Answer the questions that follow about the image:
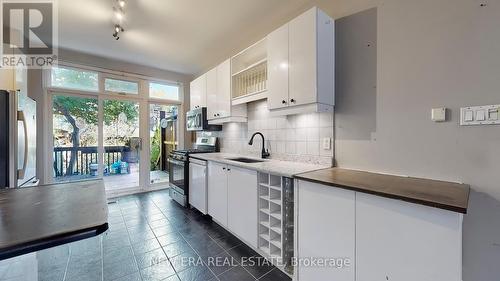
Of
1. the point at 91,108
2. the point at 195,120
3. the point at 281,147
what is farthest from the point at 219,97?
the point at 91,108

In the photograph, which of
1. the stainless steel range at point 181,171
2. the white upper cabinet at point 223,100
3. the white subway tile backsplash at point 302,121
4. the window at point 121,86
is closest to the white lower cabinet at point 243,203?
the white subway tile backsplash at point 302,121

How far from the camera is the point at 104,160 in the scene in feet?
13.1

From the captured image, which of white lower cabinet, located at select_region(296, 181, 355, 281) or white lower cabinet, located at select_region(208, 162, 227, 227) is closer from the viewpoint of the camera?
white lower cabinet, located at select_region(296, 181, 355, 281)

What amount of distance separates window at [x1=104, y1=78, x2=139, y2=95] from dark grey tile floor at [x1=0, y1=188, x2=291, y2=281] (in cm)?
254

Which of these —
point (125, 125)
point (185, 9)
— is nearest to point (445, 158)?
point (185, 9)

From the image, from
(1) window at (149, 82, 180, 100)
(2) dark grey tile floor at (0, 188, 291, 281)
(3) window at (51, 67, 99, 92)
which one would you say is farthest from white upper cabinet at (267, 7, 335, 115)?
(3) window at (51, 67, 99, 92)

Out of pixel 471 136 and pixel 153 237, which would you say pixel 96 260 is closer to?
pixel 153 237

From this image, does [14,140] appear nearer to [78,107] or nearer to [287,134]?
[78,107]

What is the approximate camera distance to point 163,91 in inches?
183

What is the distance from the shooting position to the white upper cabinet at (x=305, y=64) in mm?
1777

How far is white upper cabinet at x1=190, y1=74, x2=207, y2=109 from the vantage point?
142 inches

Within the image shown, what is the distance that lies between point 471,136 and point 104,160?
5.01 meters

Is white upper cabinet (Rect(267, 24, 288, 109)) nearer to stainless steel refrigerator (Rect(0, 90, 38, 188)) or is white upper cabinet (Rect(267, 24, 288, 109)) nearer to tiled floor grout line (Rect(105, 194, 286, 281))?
tiled floor grout line (Rect(105, 194, 286, 281))

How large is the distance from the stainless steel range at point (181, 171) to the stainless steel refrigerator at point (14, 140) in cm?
177
